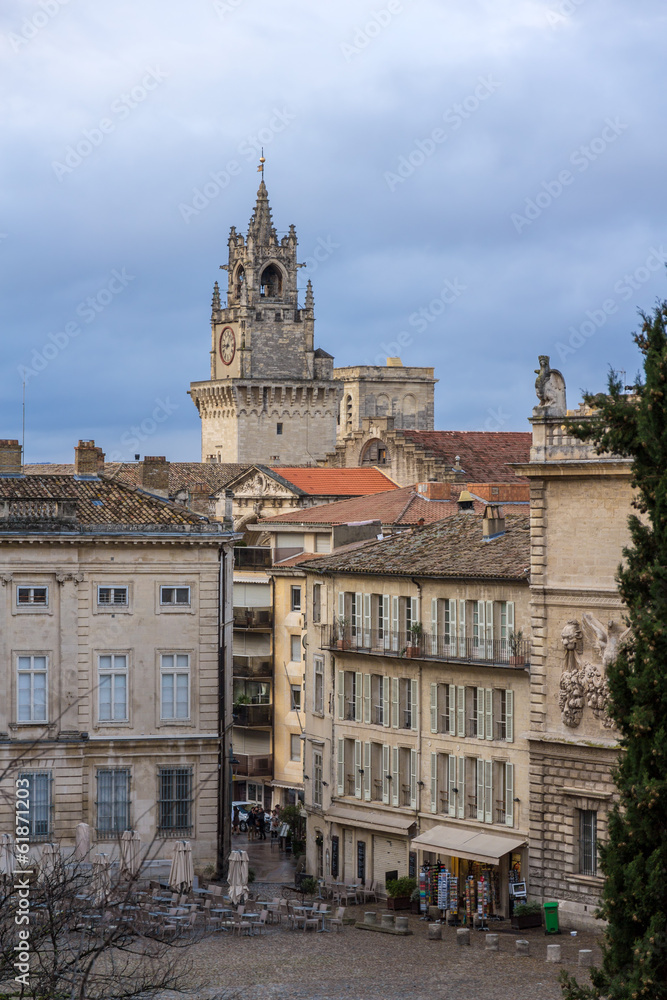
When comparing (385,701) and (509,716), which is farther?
(385,701)

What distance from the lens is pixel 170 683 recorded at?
6588 centimetres

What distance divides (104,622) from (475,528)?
13.1 meters

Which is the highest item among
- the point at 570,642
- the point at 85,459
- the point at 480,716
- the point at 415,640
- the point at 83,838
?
the point at 85,459

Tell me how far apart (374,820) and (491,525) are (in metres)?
10.3

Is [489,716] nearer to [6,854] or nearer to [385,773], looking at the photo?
[385,773]

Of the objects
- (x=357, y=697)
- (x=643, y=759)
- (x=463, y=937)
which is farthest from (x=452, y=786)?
(x=643, y=759)

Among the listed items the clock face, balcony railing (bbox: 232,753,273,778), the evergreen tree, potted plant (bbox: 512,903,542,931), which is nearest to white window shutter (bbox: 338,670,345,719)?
potted plant (bbox: 512,903,542,931)

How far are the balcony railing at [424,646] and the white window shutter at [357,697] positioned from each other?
1.02 metres

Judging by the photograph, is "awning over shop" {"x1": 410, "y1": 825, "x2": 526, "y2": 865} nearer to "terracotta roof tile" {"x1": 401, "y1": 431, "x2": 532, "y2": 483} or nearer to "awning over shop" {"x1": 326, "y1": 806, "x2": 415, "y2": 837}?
"awning over shop" {"x1": 326, "y1": 806, "x2": 415, "y2": 837}

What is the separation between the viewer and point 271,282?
16150cm

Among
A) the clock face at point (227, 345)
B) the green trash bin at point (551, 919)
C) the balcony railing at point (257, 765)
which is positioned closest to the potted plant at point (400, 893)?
the green trash bin at point (551, 919)

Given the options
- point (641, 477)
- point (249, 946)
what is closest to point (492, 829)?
point (249, 946)

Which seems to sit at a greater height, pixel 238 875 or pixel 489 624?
pixel 489 624

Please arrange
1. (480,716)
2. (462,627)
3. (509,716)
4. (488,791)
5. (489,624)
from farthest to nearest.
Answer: (462,627) < (480,716) < (489,624) < (488,791) < (509,716)
